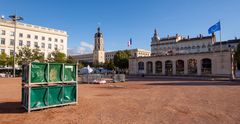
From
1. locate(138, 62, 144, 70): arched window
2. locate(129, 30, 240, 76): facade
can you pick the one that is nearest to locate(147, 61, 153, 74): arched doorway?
locate(129, 30, 240, 76): facade

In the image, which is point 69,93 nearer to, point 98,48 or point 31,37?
point 31,37

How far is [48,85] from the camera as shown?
10375 mm

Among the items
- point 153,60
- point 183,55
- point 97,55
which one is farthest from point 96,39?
point 183,55

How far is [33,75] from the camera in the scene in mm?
9969

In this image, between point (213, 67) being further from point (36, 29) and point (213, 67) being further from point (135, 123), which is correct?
point (36, 29)

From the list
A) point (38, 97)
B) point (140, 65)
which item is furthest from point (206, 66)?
point (38, 97)

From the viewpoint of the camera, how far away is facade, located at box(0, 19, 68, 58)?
6906 cm

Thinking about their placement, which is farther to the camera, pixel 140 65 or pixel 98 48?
pixel 98 48

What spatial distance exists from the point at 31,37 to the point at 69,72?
71.0m

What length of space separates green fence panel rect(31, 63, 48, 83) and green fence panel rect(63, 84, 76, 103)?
131cm

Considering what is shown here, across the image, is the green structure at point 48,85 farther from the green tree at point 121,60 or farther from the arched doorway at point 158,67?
the green tree at point 121,60

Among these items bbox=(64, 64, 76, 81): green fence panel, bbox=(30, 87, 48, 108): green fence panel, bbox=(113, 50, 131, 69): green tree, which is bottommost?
bbox=(30, 87, 48, 108): green fence panel

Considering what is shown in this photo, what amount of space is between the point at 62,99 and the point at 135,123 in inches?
196

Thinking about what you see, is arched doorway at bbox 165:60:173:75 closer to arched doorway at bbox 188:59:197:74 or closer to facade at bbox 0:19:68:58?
arched doorway at bbox 188:59:197:74
